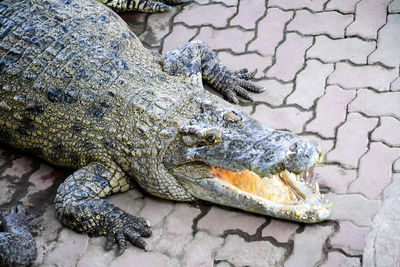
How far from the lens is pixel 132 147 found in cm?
416

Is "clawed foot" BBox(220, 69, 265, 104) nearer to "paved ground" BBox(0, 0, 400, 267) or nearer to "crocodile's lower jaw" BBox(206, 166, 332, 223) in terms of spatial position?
"paved ground" BBox(0, 0, 400, 267)

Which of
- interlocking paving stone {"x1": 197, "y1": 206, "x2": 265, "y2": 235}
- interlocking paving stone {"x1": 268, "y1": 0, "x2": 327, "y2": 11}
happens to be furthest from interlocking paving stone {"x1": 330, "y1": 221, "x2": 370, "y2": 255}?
interlocking paving stone {"x1": 268, "y1": 0, "x2": 327, "y2": 11}

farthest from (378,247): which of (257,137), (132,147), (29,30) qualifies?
(29,30)

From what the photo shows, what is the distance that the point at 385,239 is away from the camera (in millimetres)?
3590

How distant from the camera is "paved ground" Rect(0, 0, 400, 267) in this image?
3830mm

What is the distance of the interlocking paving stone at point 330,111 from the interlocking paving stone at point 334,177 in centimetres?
33

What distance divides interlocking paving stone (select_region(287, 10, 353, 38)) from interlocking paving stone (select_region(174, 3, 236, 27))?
66 cm

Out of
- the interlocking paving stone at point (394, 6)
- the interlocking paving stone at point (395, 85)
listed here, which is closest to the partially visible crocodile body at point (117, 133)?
the interlocking paving stone at point (395, 85)

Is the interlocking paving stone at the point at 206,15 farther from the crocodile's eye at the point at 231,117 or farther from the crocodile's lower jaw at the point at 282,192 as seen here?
the crocodile's lower jaw at the point at 282,192

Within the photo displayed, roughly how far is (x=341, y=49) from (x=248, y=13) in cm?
105

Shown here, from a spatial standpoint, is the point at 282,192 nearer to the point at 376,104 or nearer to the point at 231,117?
the point at 231,117

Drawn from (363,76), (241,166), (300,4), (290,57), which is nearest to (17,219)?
(241,166)

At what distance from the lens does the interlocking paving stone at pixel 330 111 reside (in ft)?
14.9

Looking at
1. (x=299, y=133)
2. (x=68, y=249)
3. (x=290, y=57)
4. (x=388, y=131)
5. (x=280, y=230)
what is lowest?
(x=68, y=249)
